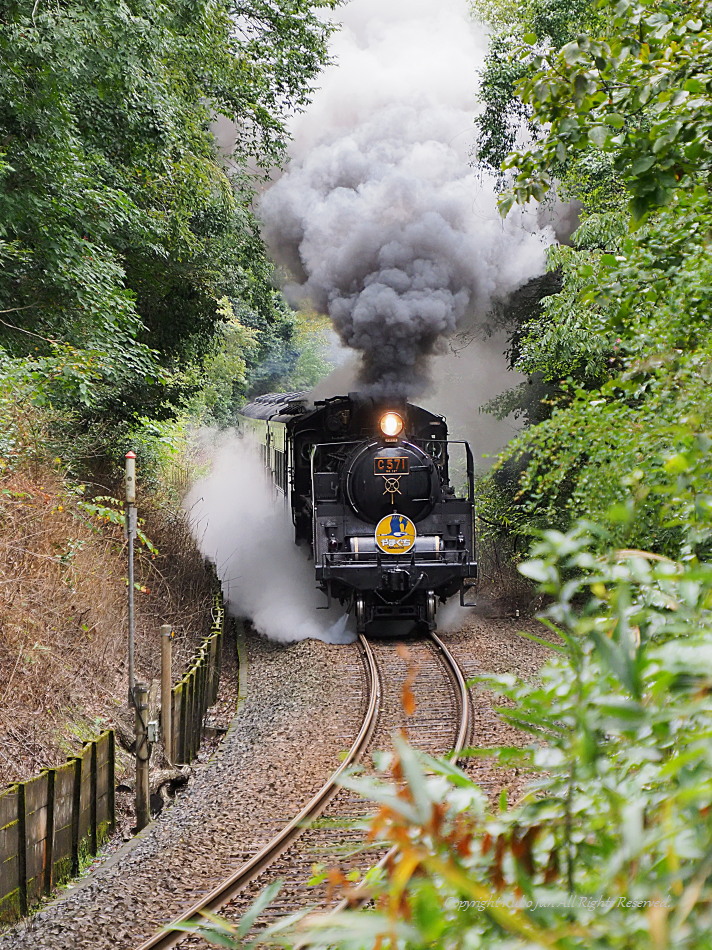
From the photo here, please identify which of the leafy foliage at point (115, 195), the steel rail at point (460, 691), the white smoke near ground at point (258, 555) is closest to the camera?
the steel rail at point (460, 691)

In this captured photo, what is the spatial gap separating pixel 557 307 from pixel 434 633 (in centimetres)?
572

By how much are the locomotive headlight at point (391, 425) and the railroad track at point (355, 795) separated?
3.19 metres

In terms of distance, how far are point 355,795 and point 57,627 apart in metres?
3.88

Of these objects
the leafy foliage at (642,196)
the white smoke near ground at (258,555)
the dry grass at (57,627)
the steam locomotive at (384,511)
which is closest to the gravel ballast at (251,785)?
the white smoke near ground at (258,555)

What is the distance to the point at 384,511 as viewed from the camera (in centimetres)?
1334

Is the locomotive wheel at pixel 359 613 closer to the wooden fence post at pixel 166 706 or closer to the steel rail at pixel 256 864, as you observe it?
the steel rail at pixel 256 864

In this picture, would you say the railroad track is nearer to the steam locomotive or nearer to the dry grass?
the steam locomotive

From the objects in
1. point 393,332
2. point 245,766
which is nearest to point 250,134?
point 393,332

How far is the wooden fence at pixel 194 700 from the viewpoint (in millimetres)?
9719

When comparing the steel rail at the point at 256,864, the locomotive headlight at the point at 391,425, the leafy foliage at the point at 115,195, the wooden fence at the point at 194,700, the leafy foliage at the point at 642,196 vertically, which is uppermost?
the leafy foliage at the point at 115,195

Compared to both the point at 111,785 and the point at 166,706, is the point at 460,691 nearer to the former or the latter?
the point at 166,706

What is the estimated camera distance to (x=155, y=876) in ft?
20.7

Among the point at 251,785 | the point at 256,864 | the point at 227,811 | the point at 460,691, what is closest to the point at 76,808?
the point at 227,811

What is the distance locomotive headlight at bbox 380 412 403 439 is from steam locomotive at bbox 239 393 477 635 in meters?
0.02
